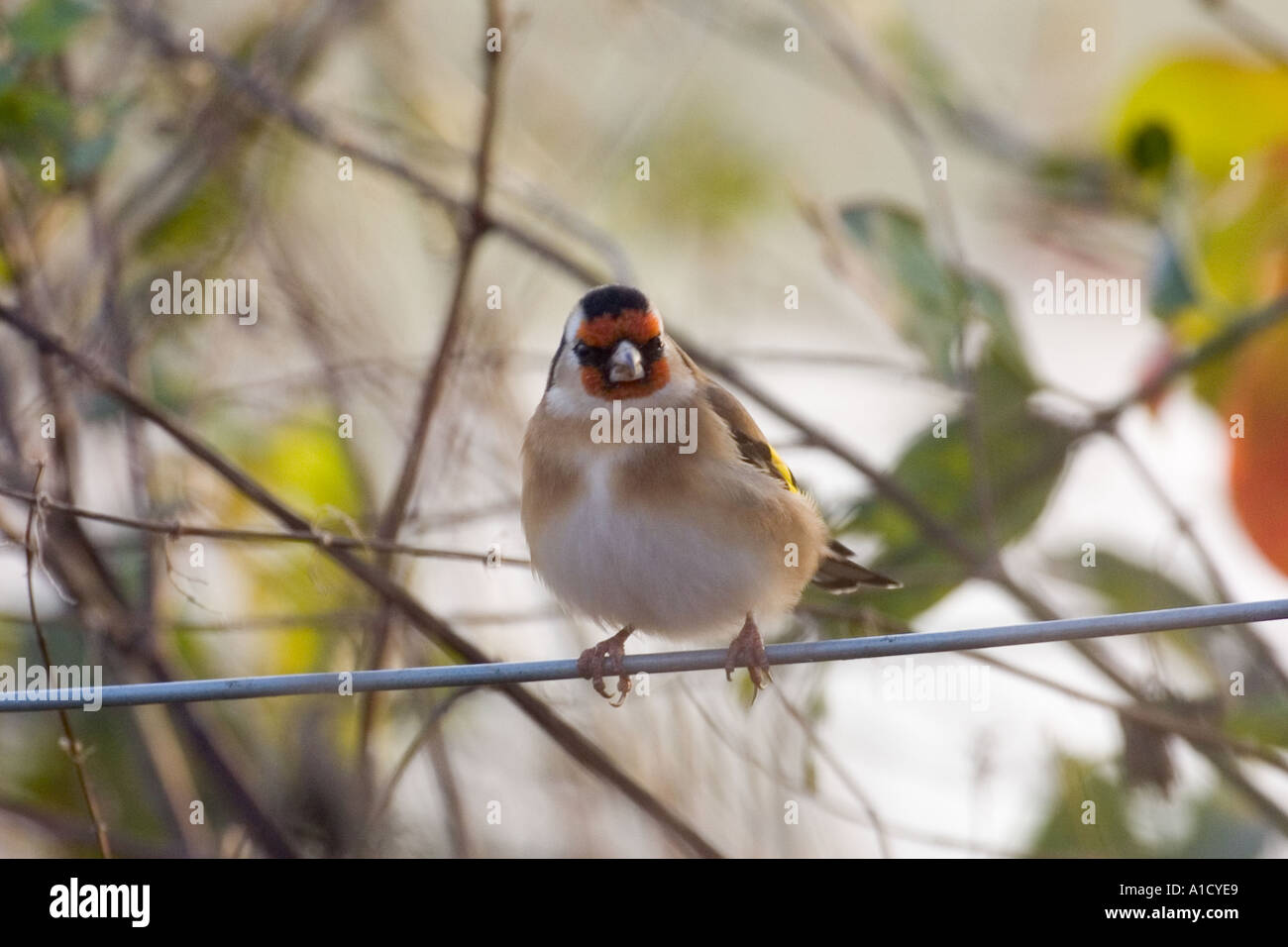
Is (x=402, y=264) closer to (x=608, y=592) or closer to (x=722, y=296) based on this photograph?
(x=722, y=296)

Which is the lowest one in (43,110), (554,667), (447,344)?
(554,667)

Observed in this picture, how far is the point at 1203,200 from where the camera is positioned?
4898 mm

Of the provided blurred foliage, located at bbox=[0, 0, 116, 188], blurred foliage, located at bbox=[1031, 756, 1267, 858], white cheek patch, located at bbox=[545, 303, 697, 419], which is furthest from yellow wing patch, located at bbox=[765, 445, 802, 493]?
blurred foliage, located at bbox=[0, 0, 116, 188]

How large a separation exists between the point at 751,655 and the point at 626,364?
0.75 metres

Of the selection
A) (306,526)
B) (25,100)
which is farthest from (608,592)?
(25,100)

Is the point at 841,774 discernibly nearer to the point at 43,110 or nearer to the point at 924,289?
the point at 924,289

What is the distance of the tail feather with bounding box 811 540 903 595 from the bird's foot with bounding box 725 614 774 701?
366mm

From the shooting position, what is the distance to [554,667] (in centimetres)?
265

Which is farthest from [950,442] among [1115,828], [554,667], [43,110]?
[43,110]

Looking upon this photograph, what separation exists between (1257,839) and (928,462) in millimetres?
1574

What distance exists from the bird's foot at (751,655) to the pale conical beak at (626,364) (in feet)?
2.13

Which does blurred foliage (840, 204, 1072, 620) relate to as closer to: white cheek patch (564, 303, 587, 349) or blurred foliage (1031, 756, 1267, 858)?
blurred foliage (1031, 756, 1267, 858)

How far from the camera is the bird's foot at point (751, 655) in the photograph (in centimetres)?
339

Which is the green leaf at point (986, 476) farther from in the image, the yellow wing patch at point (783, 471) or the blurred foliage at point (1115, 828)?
the blurred foliage at point (1115, 828)
